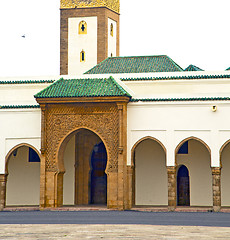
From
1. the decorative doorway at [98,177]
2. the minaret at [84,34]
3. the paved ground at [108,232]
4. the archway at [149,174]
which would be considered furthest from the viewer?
the minaret at [84,34]

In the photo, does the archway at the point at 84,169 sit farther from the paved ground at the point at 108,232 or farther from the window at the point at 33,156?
the paved ground at the point at 108,232

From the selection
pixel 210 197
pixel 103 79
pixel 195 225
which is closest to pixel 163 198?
pixel 210 197

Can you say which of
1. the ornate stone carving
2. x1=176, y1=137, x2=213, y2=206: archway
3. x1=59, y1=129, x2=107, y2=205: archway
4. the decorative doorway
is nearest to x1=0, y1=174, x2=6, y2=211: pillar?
x1=59, y1=129, x2=107, y2=205: archway

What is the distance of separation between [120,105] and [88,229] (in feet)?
24.5

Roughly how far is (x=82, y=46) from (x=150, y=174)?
11215 mm

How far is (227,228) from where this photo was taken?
1903cm

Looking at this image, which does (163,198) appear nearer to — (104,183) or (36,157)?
(104,183)

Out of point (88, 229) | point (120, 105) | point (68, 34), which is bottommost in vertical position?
point (88, 229)

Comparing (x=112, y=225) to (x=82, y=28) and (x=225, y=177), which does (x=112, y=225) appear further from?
(x=82, y=28)

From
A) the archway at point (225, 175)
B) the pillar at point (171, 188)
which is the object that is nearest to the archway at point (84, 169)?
the pillar at point (171, 188)

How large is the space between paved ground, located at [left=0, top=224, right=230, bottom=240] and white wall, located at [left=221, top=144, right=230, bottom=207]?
25.5ft

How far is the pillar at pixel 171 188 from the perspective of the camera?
2514 cm

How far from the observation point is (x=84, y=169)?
2814 centimetres

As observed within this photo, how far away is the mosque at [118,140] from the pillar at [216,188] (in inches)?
1.5
